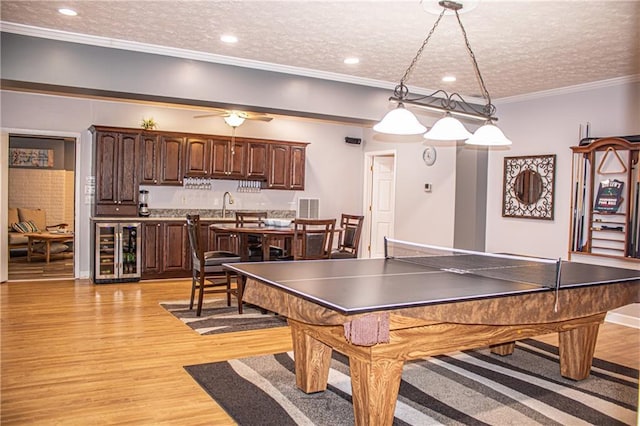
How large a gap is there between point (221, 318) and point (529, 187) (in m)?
3.96

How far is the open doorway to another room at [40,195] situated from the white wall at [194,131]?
2.42m

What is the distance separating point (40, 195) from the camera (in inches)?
418

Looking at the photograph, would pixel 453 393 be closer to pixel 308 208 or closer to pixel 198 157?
pixel 198 157

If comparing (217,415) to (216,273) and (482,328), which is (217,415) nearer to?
(482,328)

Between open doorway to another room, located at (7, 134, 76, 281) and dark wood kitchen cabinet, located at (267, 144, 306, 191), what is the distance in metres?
4.00

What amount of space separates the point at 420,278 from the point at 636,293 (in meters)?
1.58

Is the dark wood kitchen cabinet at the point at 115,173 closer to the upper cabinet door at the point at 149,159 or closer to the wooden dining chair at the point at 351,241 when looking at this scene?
the upper cabinet door at the point at 149,159

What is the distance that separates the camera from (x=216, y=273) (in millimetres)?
5445

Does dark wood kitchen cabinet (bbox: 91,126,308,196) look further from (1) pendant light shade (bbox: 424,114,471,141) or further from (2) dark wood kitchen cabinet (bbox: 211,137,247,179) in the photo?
(1) pendant light shade (bbox: 424,114,471,141)

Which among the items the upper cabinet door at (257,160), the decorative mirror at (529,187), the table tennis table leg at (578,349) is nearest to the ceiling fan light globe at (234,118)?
the upper cabinet door at (257,160)

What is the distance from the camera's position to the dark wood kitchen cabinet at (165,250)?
7242 mm

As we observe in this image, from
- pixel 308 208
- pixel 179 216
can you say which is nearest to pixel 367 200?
pixel 308 208

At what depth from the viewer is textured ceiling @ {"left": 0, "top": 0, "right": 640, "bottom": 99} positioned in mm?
3500

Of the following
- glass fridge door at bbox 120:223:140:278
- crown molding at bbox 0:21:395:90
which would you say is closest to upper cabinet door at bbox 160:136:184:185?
glass fridge door at bbox 120:223:140:278
